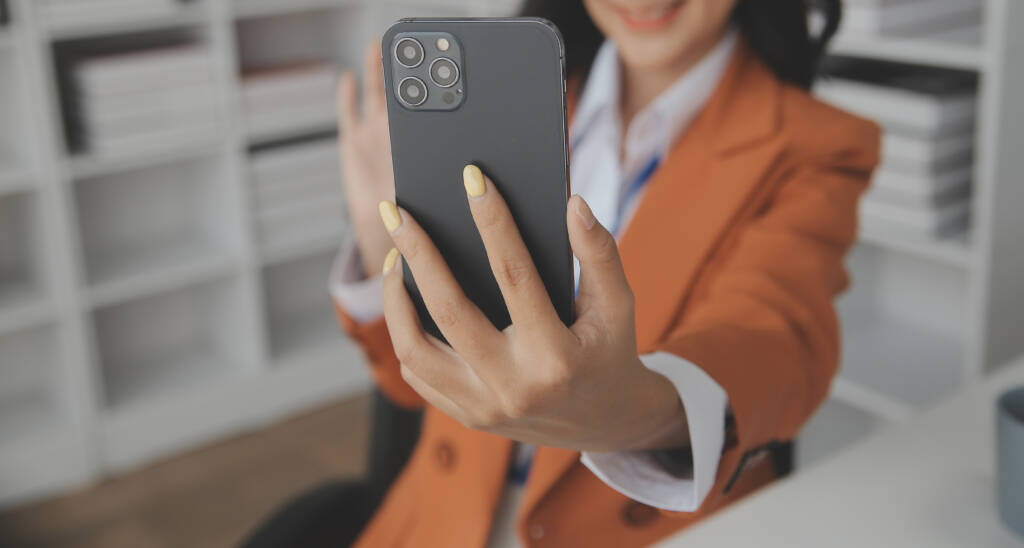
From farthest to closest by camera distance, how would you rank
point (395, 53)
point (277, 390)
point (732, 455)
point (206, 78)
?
1. point (277, 390)
2. point (206, 78)
3. point (732, 455)
4. point (395, 53)

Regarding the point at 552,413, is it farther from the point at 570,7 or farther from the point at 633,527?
the point at 570,7

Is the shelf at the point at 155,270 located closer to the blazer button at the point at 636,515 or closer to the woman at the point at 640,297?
the woman at the point at 640,297

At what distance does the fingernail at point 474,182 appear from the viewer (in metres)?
0.51

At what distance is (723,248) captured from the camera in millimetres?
990

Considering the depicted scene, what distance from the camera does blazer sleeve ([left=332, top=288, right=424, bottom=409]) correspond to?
44.3 inches

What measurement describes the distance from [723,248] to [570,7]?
1.28ft

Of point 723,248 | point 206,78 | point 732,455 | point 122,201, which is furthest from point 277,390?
point 732,455

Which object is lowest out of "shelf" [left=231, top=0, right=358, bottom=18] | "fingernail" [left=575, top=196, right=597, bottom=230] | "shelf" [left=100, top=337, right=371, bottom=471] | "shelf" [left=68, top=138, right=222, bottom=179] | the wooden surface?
the wooden surface

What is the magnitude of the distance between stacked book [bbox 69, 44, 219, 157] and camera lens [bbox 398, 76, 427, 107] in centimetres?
208

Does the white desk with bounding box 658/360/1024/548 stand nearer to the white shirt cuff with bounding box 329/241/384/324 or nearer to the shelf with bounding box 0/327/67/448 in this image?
the white shirt cuff with bounding box 329/241/384/324

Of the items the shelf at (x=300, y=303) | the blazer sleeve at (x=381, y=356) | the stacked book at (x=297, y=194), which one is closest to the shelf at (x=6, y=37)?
the stacked book at (x=297, y=194)

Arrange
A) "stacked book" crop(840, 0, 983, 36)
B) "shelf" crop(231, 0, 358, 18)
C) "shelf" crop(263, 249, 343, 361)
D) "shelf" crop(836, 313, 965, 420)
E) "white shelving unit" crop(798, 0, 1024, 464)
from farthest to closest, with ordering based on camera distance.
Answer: "shelf" crop(263, 249, 343, 361)
"shelf" crop(231, 0, 358, 18)
"shelf" crop(836, 313, 965, 420)
"stacked book" crop(840, 0, 983, 36)
"white shelving unit" crop(798, 0, 1024, 464)

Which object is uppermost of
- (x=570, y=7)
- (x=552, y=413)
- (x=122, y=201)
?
(x=570, y=7)

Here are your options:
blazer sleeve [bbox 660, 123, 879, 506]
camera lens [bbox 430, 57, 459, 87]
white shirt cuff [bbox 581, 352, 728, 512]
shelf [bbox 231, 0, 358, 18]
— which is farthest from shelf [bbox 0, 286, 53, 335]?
camera lens [bbox 430, 57, 459, 87]
